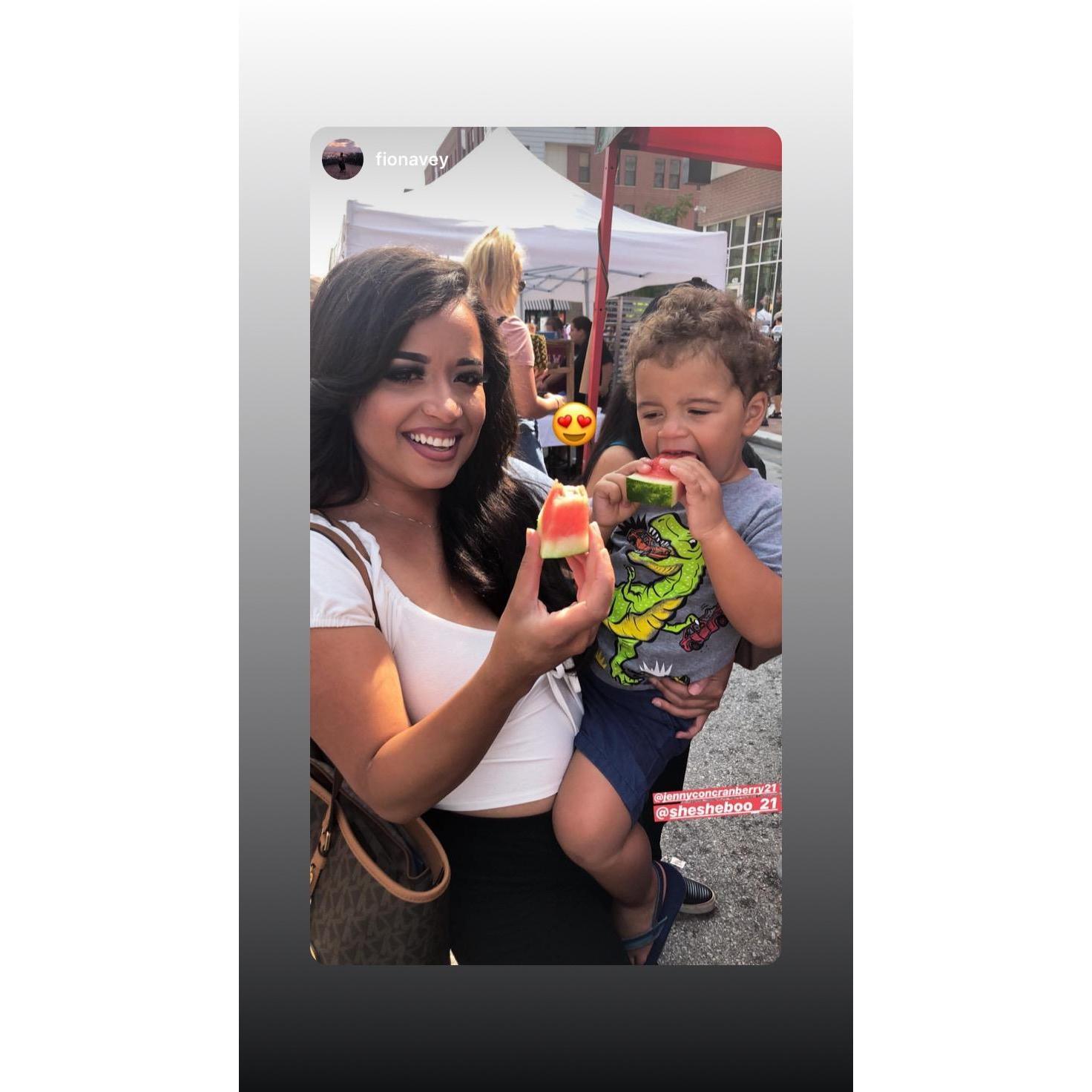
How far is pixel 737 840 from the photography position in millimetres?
3086

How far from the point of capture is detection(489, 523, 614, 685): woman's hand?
9.14 ft

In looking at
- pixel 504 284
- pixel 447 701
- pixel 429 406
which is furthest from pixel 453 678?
pixel 504 284

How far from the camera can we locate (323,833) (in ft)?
9.96

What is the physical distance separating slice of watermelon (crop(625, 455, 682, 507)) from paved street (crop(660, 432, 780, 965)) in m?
0.27

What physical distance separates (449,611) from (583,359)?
697 millimetres

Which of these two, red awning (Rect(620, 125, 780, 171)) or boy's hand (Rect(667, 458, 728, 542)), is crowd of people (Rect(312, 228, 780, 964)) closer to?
boy's hand (Rect(667, 458, 728, 542))

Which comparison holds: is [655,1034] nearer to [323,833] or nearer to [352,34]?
[323,833]

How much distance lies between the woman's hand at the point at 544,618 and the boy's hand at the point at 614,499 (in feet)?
0.26

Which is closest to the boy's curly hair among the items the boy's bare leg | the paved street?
the paved street

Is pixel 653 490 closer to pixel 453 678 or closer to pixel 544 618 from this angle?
pixel 544 618
